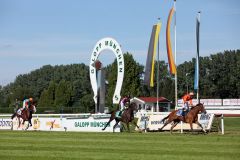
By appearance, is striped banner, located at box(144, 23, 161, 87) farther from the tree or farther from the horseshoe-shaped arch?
the tree

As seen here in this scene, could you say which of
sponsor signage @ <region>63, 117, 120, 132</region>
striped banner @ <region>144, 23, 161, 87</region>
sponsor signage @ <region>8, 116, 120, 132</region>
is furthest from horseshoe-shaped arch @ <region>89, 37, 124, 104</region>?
sponsor signage @ <region>63, 117, 120, 132</region>

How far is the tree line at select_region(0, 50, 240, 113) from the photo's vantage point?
94062mm

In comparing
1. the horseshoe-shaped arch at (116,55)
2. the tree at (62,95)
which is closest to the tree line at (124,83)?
the tree at (62,95)

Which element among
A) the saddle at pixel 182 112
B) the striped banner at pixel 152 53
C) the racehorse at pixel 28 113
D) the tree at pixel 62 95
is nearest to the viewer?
the saddle at pixel 182 112

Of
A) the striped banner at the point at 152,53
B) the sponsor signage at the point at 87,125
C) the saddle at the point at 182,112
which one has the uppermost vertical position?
the striped banner at the point at 152,53

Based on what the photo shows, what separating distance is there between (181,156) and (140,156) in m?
1.20

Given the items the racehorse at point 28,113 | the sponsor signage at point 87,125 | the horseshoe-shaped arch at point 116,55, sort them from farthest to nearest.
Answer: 1. the horseshoe-shaped arch at point 116,55
2. the racehorse at point 28,113
3. the sponsor signage at point 87,125

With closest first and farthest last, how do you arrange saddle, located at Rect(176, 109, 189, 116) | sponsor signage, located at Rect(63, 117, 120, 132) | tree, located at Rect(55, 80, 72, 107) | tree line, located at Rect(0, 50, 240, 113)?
saddle, located at Rect(176, 109, 189, 116)
sponsor signage, located at Rect(63, 117, 120, 132)
tree line, located at Rect(0, 50, 240, 113)
tree, located at Rect(55, 80, 72, 107)

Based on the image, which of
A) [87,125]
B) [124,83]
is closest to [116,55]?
[87,125]

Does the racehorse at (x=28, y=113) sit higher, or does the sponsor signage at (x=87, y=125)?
the racehorse at (x=28, y=113)

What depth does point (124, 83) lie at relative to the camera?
9250 cm

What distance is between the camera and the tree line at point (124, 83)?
3703 inches

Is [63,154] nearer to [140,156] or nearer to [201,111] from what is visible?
[140,156]

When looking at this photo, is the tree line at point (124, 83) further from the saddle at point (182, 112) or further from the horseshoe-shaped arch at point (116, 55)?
the saddle at point (182, 112)
